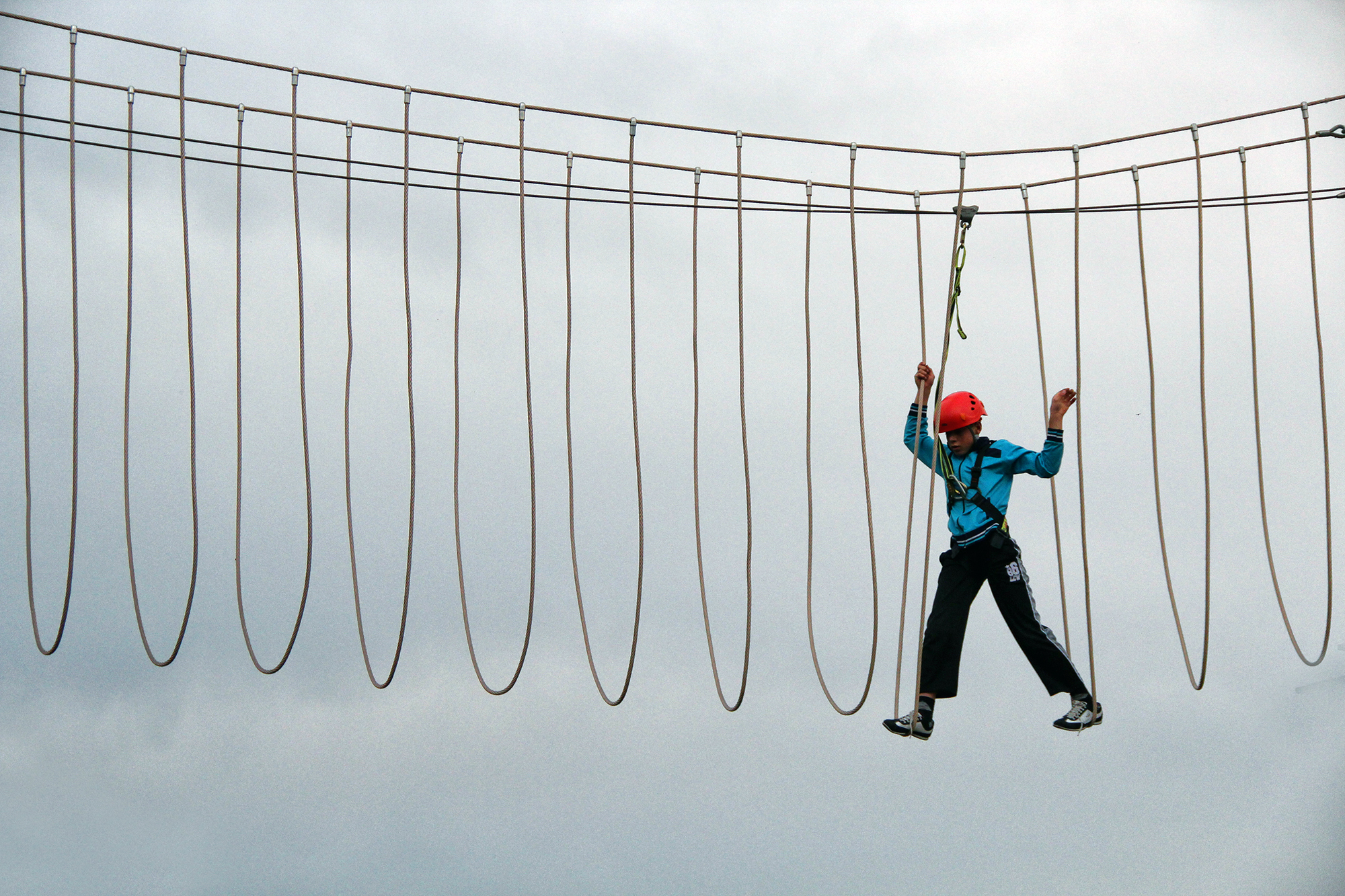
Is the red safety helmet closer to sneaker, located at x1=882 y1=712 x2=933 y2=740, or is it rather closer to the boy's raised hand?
the boy's raised hand

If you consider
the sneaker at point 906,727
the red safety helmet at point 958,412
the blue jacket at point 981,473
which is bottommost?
the sneaker at point 906,727

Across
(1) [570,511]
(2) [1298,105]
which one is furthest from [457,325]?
(2) [1298,105]

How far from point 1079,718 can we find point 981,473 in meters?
1.31

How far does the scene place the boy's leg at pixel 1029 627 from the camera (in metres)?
6.56

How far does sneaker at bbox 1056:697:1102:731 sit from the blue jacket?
3.17 feet

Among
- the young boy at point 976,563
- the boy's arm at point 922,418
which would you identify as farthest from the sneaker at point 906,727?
the boy's arm at point 922,418

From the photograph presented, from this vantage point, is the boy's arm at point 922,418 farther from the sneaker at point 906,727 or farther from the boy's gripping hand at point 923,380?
the sneaker at point 906,727

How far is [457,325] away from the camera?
601cm

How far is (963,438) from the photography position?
662 cm

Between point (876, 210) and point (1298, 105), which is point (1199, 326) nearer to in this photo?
point (1298, 105)

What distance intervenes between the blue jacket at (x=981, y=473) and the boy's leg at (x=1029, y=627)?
173 mm

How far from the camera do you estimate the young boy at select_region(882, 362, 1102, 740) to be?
6527 millimetres

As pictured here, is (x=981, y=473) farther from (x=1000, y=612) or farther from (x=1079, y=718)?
(x=1079, y=718)

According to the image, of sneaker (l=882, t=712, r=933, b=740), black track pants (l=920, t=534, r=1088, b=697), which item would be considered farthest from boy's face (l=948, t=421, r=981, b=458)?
sneaker (l=882, t=712, r=933, b=740)
